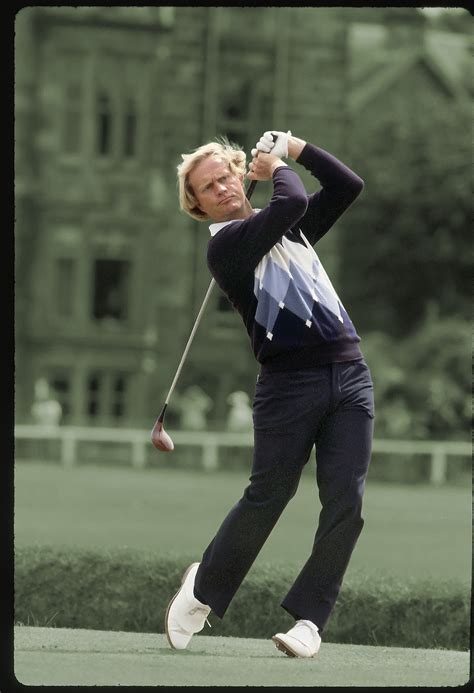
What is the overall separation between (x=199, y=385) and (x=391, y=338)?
3349mm

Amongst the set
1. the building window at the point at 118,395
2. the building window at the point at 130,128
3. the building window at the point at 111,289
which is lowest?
the building window at the point at 118,395

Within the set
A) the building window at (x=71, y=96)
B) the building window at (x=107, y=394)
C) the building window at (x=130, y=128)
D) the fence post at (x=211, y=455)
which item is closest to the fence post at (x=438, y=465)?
the fence post at (x=211, y=455)

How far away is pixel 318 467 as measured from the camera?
435cm

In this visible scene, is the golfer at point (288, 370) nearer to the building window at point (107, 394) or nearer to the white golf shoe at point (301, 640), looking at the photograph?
the white golf shoe at point (301, 640)

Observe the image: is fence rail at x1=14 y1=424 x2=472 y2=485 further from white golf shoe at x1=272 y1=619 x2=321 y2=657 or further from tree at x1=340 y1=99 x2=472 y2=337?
white golf shoe at x1=272 y1=619 x2=321 y2=657

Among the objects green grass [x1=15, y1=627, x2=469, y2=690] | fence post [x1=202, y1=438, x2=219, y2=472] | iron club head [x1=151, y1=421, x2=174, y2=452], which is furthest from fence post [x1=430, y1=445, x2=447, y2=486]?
iron club head [x1=151, y1=421, x2=174, y2=452]

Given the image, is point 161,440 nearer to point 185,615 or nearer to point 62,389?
point 185,615

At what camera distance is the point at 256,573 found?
587cm

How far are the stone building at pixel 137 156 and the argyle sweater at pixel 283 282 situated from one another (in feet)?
67.0

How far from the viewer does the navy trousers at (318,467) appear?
4250mm

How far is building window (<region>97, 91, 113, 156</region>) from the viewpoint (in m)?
25.7

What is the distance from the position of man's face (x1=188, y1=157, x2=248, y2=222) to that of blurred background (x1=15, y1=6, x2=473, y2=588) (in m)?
20.1

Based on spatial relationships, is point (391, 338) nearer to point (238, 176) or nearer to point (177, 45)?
point (177, 45)
